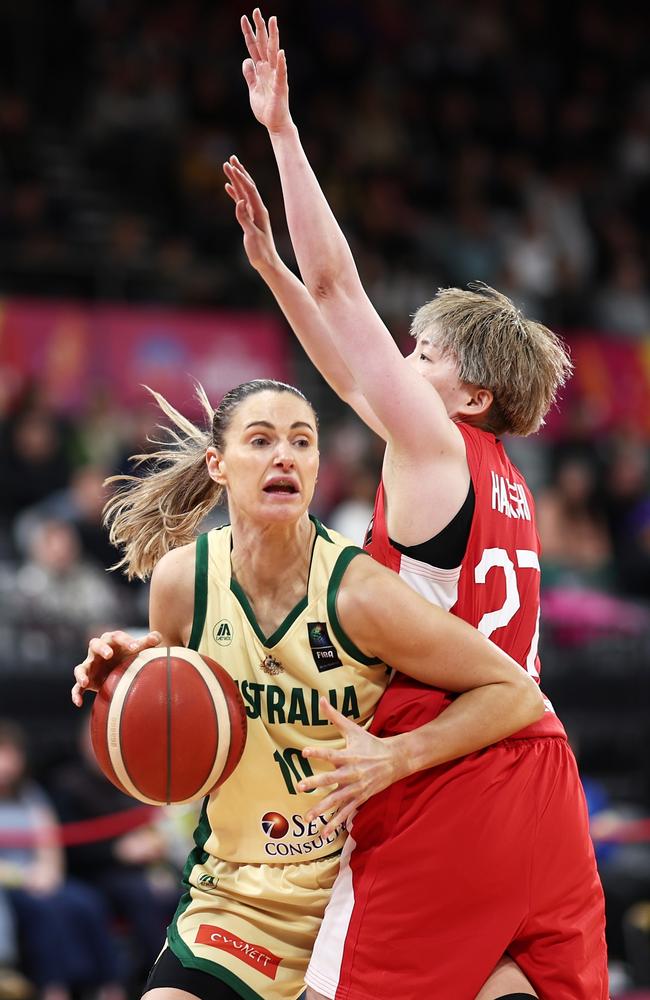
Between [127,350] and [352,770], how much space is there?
24.2 feet

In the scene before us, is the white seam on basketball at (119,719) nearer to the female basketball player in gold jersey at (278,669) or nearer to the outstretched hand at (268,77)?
the female basketball player in gold jersey at (278,669)

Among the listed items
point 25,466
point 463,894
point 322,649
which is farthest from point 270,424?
point 25,466

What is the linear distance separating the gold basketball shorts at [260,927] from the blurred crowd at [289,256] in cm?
358

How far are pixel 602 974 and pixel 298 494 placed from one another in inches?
53.9

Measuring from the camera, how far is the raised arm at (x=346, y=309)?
10.6ft

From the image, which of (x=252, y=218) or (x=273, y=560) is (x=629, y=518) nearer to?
(x=252, y=218)

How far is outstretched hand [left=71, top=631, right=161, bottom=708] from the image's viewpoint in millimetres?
3379

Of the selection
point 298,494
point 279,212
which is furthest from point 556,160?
point 298,494

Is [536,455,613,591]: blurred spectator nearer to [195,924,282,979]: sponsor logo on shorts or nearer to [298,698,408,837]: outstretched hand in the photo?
[195,924,282,979]: sponsor logo on shorts

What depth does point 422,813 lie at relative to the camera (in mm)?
3283

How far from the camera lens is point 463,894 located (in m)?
3.24

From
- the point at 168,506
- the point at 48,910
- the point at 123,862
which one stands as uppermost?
the point at 168,506

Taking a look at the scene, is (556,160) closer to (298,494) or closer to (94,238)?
(94,238)

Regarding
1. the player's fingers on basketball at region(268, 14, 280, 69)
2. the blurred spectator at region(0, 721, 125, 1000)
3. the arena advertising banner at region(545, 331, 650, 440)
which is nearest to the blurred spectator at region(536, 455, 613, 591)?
the arena advertising banner at region(545, 331, 650, 440)
